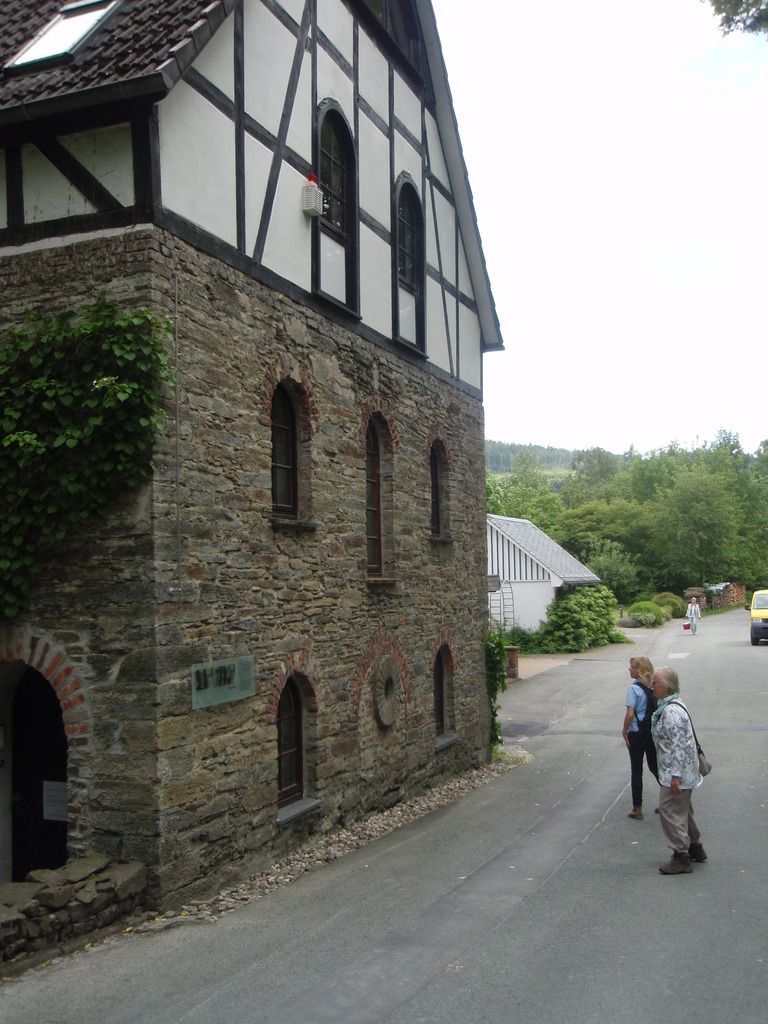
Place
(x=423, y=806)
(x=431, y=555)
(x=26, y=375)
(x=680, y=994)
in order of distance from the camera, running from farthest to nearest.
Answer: (x=431, y=555) < (x=423, y=806) < (x=26, y=375) < (x=680, y=994)

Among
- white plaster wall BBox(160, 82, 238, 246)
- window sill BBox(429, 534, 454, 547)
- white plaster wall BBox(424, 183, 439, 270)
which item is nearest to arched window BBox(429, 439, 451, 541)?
window sill BBox(429, 534, 454, 547)

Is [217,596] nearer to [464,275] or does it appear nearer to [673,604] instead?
[464,275]

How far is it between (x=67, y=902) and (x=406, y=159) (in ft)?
33.3

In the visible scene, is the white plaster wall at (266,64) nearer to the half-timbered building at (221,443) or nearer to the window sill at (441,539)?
the half-timbered building at (221,443)

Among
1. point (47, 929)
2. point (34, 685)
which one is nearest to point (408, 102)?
point (34, 685)

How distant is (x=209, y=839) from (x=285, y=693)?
87.1 inches

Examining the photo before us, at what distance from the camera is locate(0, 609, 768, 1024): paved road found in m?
5.68

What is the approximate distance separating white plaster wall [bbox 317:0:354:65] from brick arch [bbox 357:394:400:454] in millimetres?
4053

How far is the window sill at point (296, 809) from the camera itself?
9539 millimetres

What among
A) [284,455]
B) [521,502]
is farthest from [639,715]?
[521,502]

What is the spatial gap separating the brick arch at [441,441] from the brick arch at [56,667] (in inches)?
278

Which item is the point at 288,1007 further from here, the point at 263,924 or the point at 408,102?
the point at 408,102

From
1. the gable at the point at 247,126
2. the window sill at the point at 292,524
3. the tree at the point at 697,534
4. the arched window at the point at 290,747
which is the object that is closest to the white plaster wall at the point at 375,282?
the gable at the point at 247,126

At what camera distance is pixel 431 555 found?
13.8m
